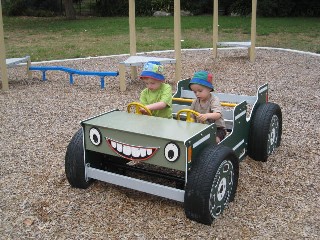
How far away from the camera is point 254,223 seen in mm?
3047

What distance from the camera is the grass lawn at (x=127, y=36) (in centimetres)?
1119

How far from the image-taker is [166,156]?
2.90 m

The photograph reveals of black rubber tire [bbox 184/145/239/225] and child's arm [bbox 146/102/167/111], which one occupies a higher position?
child's arm [bbox 146/102/167/111]

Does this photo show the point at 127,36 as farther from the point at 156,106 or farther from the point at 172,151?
the point at 172,151

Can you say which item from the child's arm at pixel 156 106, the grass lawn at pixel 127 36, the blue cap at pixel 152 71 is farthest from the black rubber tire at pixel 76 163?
the grass lawn at pixel 127 36

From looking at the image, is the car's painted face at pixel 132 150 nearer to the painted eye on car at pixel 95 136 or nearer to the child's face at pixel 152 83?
the painted eye on car at pixel 95 136

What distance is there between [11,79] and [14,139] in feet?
11.5

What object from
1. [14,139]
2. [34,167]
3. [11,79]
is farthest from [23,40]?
[34,167]

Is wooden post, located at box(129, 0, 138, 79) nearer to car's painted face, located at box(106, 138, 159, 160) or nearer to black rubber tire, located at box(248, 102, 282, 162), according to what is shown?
black rubber tire, located at box(248, 102, 282, 162)

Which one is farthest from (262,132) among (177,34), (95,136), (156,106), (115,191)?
(177,34)

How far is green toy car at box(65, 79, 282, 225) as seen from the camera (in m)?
2.88

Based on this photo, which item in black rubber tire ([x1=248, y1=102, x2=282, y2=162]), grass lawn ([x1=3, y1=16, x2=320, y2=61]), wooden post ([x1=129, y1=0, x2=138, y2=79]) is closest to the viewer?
black rubber tire ([x1=248, y1=102, x2=282, y2=162])

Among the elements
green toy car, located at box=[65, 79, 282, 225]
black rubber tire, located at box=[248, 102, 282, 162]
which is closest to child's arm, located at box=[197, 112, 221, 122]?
green toy car, located at box=[65, 79, 282, 225]

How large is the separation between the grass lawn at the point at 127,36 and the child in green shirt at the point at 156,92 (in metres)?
6.67
